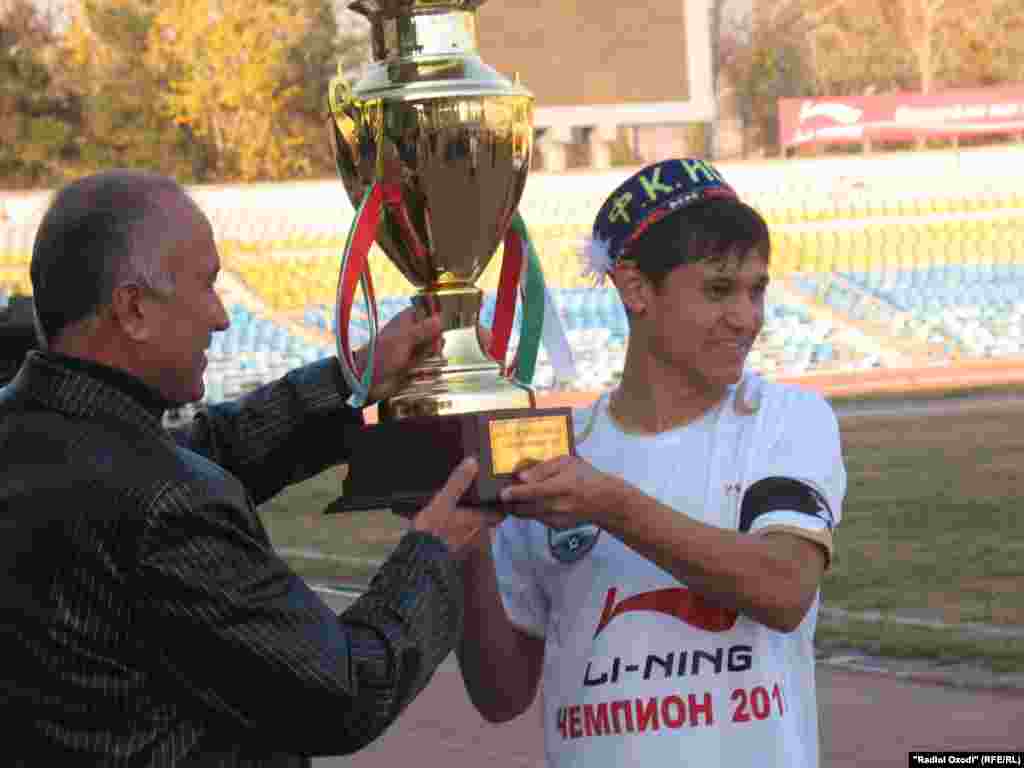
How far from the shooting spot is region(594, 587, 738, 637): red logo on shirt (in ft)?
8.28

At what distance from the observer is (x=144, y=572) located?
78.2 inches

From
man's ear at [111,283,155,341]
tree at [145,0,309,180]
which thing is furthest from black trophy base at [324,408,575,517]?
tree at [145,0,309,180]

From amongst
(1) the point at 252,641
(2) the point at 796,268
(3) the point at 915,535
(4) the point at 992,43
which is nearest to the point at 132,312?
(1) the point at 252,641

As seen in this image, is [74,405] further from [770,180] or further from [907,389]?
[770,180]

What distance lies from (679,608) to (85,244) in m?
1.00

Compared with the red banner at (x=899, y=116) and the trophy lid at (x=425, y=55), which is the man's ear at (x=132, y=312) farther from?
the red banner at (x=899, y=116)

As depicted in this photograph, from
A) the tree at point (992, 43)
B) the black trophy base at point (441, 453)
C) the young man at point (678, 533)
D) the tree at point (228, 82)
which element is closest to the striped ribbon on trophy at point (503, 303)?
the black trophy base at point (441, 453)

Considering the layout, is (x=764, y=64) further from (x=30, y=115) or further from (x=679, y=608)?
(x=679, y=608)

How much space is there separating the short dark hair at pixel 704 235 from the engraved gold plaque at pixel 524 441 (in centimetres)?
29

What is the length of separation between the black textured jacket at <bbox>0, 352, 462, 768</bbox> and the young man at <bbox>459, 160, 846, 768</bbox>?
44 centimetres

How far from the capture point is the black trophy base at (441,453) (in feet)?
8.07

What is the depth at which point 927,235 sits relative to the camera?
103ft

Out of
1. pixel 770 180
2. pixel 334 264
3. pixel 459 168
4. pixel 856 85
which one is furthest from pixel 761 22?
pixel 459 168

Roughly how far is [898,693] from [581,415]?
488 cm
